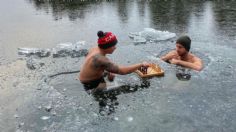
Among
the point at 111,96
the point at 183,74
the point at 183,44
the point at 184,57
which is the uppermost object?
the point at 183,44

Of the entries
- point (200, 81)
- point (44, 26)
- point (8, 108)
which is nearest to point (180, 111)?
point (200, 81)

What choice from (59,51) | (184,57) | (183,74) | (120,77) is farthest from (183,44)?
(59,51)

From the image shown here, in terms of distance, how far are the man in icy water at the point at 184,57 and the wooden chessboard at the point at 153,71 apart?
567mm

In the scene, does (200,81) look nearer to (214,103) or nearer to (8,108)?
(214,103)

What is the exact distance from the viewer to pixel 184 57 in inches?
303

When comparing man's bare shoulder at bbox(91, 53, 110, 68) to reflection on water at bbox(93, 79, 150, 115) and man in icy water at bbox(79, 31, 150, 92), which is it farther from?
reflection on water at bbox(93, 79, 150, 115)

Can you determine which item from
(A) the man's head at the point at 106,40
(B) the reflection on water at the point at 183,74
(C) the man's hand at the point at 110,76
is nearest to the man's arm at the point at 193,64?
(B) the reflection on water at the point at 183,74

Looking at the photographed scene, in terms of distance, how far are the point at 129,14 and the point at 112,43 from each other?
7222 mm

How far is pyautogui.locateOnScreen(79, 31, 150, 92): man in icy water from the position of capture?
20.5 feet

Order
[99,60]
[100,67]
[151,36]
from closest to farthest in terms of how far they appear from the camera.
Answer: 1. [99,60]
2. [100,67]
3. [151,36]

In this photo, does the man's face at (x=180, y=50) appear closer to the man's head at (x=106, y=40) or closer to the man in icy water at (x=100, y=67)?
the man in icy water at (x=100, y=67)

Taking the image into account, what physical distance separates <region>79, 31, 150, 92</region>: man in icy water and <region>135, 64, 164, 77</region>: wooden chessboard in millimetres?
389

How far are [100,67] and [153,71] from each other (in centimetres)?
131

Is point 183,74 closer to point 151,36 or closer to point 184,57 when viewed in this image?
point 184,57
